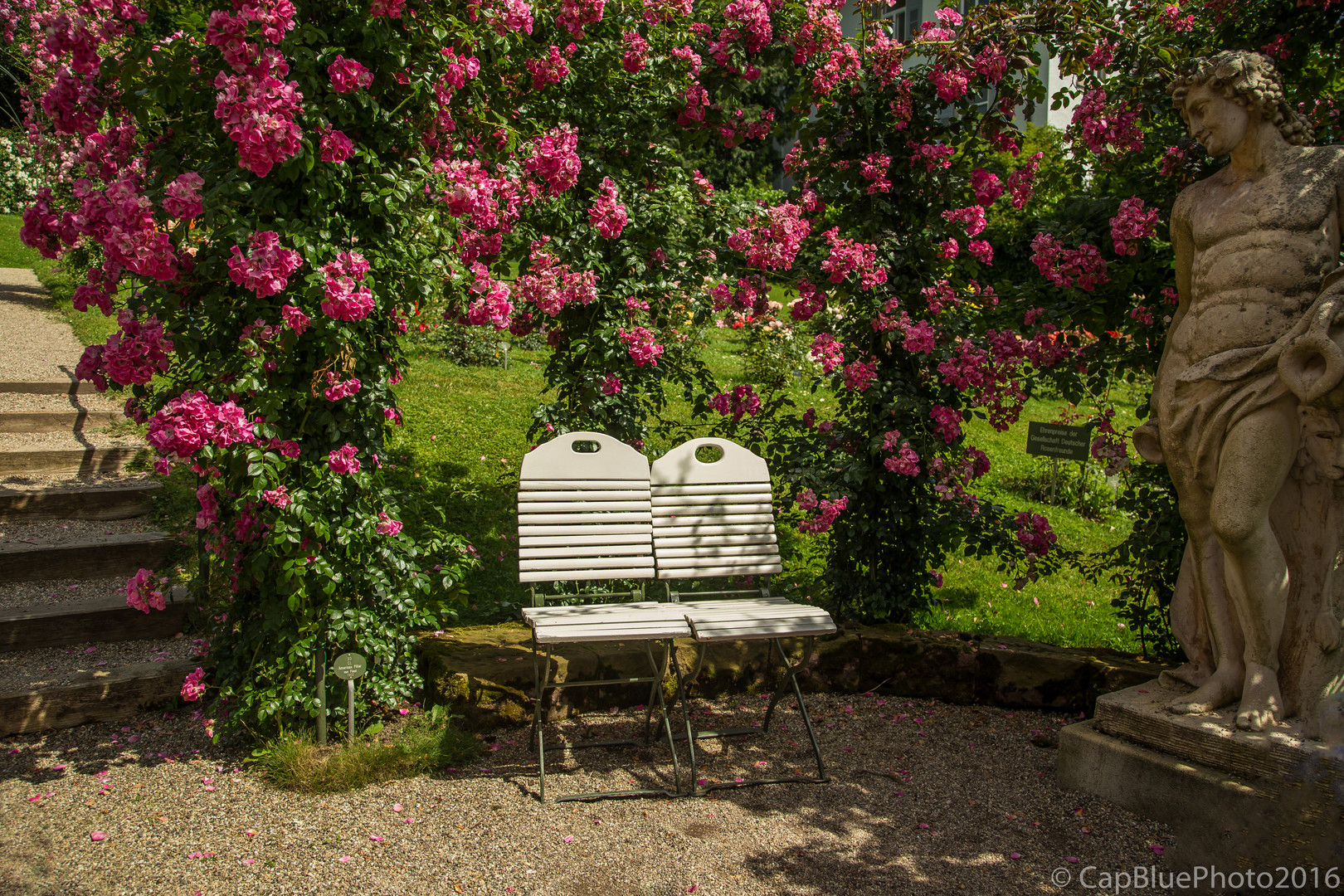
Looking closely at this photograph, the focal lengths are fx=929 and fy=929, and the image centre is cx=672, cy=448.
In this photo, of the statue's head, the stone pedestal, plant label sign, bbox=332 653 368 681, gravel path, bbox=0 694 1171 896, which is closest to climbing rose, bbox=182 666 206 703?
gravel path, bbox=0 694 1171 896

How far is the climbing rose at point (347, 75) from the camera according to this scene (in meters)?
3.03

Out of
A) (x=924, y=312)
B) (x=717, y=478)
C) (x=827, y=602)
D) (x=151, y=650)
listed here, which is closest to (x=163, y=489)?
(x=151, y=650)

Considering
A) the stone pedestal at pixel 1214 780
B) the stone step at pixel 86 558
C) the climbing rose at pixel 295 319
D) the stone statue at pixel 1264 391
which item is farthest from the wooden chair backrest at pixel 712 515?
the stone step at pixel 86 558

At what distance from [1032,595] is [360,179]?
4824mm

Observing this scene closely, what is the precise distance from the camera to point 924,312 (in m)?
4.71

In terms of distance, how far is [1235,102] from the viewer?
10.00 feet

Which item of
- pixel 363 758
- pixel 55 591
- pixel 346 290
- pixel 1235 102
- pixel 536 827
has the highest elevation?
pixel 1235 102

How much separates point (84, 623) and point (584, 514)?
230 cm

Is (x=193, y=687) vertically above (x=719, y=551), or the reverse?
(x=719, y=551)

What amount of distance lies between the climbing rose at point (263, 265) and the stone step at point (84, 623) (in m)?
2.05

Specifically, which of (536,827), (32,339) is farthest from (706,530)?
(32,339)

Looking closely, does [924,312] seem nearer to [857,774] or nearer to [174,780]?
[857,774]

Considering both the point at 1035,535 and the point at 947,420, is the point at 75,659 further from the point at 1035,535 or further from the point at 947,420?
the point at 1035,535

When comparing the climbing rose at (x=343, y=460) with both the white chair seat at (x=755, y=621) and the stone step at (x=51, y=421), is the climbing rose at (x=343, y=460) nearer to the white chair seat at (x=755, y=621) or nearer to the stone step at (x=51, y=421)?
the white chair seat at (x=755, y=621)
